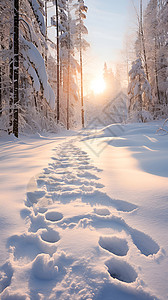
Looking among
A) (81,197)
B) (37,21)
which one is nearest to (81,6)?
(37,21)

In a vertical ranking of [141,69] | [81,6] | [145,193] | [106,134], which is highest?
[81,6]

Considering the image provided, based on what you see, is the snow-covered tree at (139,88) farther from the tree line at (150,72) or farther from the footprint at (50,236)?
the footprint at (50,236)

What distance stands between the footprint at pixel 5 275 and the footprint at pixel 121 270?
0.49 m

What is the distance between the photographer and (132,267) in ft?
2.74

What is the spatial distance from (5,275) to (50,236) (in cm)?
35

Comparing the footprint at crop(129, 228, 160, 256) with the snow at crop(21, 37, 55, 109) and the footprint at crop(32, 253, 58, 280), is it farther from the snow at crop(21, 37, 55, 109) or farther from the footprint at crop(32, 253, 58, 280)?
the snow at crop(21, 37, 55, 109)

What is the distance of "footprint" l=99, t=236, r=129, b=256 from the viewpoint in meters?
0.98

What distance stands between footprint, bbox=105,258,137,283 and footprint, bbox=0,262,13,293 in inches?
19.4

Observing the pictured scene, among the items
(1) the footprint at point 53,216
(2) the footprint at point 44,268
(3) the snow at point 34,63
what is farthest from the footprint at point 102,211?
(3) the snow at point 34,63

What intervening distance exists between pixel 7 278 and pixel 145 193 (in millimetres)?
1309

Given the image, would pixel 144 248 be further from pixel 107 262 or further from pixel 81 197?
pixel 81 197

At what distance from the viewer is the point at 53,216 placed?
4.51ft

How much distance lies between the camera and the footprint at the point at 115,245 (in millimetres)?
979

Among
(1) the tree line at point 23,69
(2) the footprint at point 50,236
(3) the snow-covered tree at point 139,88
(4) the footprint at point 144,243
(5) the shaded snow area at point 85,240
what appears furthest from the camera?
(3) the snow-covered tree at point 139,88
